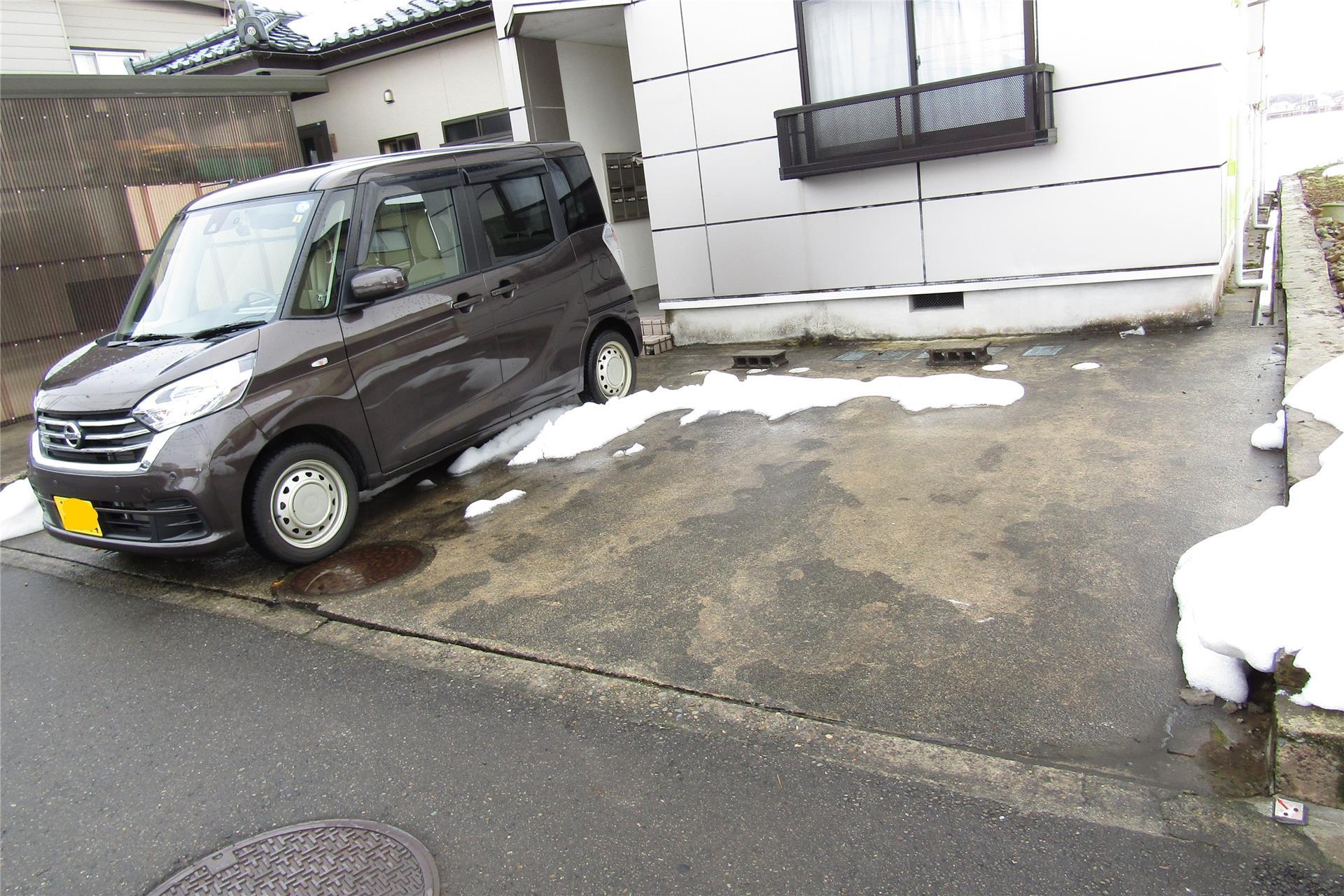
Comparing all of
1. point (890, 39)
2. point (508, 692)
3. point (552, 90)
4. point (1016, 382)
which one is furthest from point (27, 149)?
point (1016, 382)

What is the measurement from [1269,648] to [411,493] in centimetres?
487

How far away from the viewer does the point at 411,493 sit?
19.8ft

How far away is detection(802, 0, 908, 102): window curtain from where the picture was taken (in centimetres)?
789

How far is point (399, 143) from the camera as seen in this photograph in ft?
40.6

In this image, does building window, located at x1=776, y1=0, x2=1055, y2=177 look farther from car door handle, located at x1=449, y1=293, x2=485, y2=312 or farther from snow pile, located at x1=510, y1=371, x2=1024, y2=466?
car door handle, located at x1=449, y1=293, x2=485, y2=312

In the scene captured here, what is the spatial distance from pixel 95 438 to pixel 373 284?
1.59 metres

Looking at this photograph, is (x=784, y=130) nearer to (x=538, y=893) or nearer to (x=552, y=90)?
(x=552, y=90)

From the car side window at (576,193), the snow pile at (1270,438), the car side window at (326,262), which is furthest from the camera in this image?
the car side window at (576,193)

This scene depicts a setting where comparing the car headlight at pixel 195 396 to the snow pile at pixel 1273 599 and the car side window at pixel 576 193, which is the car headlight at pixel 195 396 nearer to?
the car side window at pixel 576 193

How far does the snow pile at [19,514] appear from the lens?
244 inches

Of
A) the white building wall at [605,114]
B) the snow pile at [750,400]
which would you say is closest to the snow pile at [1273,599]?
the snow pile at [750,400]

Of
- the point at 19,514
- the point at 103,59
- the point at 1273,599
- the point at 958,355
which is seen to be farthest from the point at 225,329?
the point at 103,59

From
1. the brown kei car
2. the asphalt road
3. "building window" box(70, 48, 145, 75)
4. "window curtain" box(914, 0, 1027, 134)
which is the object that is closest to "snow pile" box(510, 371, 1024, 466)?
the brown kei car

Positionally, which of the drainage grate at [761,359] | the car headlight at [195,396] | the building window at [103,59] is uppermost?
the building window at [103,59]
